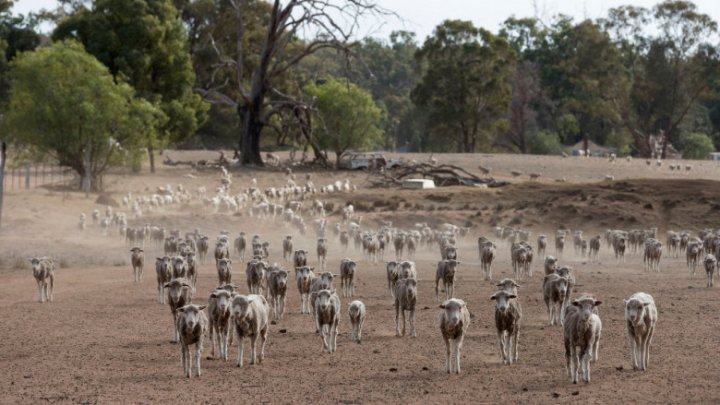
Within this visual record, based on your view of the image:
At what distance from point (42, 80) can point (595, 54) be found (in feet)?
199

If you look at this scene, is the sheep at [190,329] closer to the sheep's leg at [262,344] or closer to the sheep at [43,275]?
the sheep's leg at [262,344]

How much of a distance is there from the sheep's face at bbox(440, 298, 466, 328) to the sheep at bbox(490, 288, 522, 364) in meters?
0.74

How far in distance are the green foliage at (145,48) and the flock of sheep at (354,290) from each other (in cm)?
1955

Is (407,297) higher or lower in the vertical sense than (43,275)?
higher

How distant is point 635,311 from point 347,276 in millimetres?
11513

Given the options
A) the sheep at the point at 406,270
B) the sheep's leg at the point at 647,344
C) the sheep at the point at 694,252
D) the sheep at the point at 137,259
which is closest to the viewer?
the sheep's leg at the point at 647,344

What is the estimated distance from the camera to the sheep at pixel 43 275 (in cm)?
2838

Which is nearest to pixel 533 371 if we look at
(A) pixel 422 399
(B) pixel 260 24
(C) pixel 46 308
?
(A) pixel 422 399

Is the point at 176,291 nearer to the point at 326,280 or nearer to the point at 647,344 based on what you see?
the point at 326,280

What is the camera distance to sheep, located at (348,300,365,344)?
2111 cm

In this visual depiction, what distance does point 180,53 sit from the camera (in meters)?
73.0

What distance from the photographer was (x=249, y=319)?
61.6 feet

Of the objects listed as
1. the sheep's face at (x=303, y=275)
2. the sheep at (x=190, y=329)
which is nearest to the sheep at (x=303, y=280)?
the sheep's face at (x=303, y=275)

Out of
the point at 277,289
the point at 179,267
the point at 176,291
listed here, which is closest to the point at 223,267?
the point at 179,267
